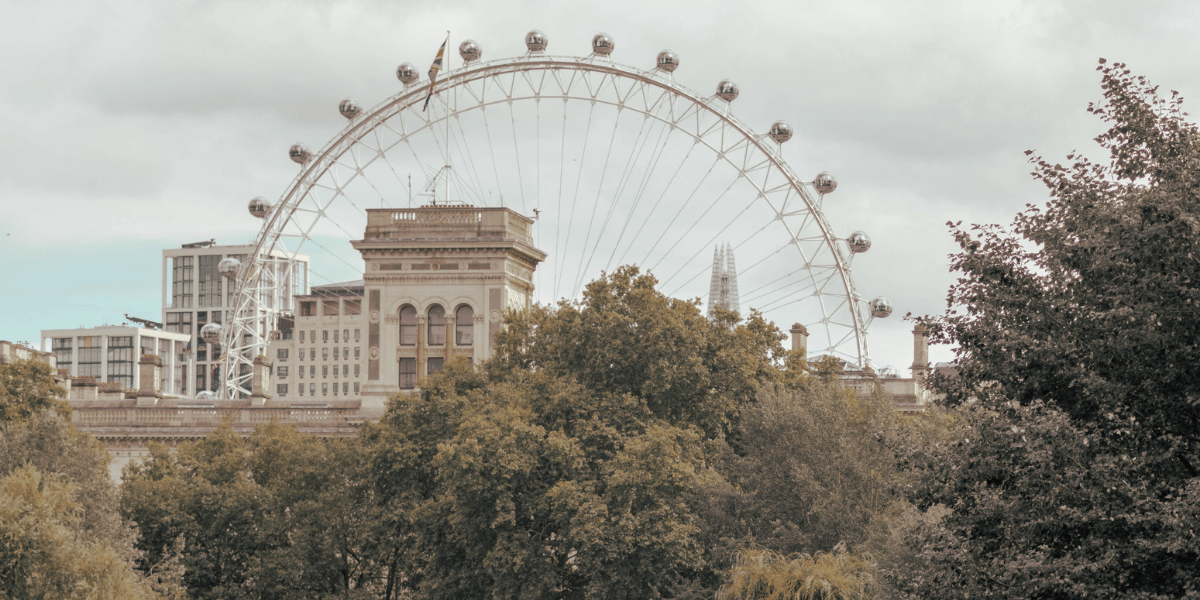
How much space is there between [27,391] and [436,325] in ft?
78.1

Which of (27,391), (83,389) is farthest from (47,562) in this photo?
(83,389)

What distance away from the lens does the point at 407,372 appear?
82188 millimetres

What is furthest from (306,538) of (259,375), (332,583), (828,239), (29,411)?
(828,239)

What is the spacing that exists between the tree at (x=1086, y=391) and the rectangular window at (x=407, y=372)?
177 feet

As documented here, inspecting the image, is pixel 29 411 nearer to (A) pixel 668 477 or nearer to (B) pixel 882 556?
(A) pixel 668 477

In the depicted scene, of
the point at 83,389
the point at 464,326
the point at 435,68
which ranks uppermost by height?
the point at 435,68

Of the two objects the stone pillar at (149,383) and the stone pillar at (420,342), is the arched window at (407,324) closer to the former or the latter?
the stone pillar at (420,342)

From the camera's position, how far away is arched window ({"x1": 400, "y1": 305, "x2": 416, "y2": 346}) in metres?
82.3

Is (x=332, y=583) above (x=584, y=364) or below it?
below

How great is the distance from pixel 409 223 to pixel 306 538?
26.9 m

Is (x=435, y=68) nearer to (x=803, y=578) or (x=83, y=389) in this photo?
(x=83, y=389)

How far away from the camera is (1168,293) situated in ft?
86.0

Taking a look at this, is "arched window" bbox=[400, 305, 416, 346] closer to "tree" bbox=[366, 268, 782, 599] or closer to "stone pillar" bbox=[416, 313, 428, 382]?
"stone pillar" bbox=[416, 313, 428, 382]

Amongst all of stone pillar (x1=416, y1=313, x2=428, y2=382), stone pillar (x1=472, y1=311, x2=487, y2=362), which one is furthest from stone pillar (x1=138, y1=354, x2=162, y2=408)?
stone pillar (x1=472, y1=311, x2=487, y2=362)
